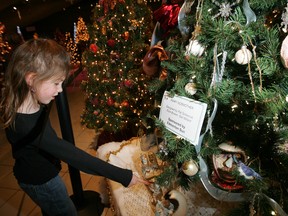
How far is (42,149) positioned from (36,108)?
20 cm

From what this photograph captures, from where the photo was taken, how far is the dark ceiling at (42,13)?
25.7ft

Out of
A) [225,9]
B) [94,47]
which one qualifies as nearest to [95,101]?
[94,47]

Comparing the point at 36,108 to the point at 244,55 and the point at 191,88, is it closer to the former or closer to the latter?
the point at 191,88

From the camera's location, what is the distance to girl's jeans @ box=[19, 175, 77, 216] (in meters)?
1.22

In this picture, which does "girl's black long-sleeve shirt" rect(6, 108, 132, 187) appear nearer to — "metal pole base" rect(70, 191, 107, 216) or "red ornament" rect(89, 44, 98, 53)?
"metal pole base" rect(70, 191, 107, 216)

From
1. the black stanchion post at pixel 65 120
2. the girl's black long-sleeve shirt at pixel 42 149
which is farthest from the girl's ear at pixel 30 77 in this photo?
the black stanchion post at pixel 65 120

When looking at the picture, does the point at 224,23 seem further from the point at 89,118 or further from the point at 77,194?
the point at 89,118

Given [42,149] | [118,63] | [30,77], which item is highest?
[30,77]

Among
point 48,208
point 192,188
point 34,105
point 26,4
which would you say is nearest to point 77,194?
point 48,208

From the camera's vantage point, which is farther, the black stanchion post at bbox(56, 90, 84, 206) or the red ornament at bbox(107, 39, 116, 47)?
the red ornament at bbox(107, 39, 116, 47)

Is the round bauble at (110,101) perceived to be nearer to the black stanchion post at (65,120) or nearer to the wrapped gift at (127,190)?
the wrapped gift at (127,190)

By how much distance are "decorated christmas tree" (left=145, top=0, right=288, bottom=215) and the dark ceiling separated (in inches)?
287

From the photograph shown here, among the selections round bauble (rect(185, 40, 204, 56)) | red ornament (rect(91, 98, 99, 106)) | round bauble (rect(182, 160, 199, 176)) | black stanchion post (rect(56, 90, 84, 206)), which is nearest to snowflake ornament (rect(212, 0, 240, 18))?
round bauble (rect(185, 40, 204, 56))

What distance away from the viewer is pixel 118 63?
103 inches
